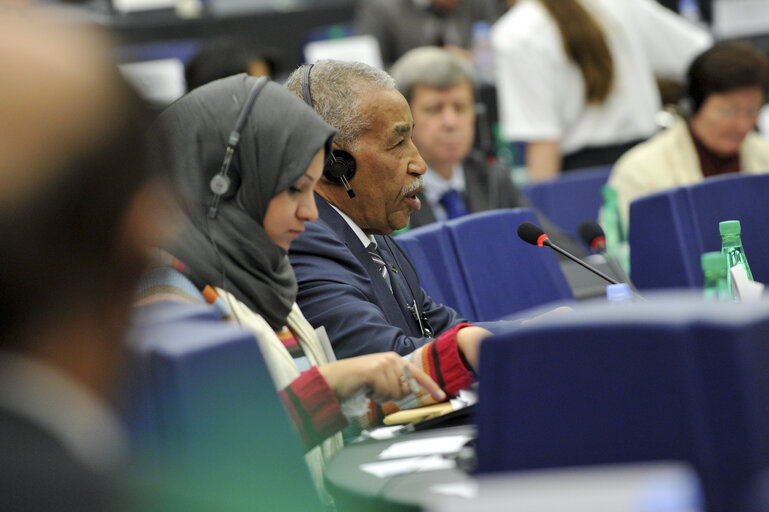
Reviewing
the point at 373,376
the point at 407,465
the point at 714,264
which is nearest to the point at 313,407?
the point at 373,376

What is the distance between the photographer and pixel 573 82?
4805 mm

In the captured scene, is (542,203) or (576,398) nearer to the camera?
(576,398)

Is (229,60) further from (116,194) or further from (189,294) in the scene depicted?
(116,194)

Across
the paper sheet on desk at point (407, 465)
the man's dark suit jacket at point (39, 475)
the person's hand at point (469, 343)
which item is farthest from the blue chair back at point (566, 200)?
the man's dark suit jacket at point (39, 475)

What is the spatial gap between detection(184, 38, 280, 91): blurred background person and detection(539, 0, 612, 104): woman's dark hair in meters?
1.31

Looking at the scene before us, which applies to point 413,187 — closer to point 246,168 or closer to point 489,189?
point 246,168

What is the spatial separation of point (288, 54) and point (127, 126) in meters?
6.99

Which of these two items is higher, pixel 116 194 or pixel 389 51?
pixel 116 194

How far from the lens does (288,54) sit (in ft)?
25.5

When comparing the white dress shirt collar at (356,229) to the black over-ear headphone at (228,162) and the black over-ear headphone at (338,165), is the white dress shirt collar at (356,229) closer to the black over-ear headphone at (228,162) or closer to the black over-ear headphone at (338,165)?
the black over-ear headphone at (338,165)

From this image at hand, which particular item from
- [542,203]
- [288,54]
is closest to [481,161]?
[542,203]

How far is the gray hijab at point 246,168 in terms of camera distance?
1950mm

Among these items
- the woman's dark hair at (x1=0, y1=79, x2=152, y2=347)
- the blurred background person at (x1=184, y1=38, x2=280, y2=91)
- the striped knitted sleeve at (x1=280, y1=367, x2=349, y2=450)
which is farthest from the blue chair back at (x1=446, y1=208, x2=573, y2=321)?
the woman's dark hair at (x1=0, y1=79, x2=152, y2=347)

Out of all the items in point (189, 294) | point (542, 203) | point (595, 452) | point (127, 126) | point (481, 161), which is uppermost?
point (127, 126)
